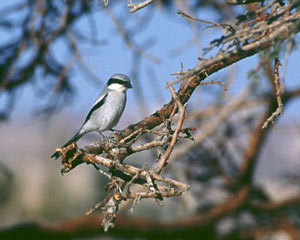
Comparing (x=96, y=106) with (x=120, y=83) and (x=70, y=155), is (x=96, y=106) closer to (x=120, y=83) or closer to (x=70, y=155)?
(x=120, y=83)

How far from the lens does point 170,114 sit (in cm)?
146

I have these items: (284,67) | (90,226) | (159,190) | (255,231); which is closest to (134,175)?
(159,190)

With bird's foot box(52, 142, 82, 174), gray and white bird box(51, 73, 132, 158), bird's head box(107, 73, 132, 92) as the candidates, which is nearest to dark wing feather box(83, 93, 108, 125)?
Answer: gray and white bird box(51, 73, 132, 158)

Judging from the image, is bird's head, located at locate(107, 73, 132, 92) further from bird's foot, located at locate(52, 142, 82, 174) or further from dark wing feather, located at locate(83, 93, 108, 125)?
bird's foot, located at locate(52, 142, 82, 174)

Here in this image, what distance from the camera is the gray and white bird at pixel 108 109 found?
2.98m

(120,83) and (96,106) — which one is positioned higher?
(120,83)

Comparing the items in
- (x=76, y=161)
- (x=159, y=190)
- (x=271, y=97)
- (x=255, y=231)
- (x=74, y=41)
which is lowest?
(x=255, y=231)

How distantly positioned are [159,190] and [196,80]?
0.43 metres

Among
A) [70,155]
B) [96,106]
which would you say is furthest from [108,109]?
[70,155]

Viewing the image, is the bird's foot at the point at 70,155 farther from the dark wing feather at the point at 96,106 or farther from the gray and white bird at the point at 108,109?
the dark wing feather at the point at 96,106

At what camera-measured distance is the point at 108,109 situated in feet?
9.89

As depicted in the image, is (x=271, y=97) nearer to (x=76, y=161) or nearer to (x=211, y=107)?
(x=211, y=107)

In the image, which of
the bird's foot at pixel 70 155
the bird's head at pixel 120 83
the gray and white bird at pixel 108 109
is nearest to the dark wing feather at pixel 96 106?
the gray and white bird at pixel 108 109

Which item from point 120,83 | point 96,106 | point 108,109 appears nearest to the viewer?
point 108,109
